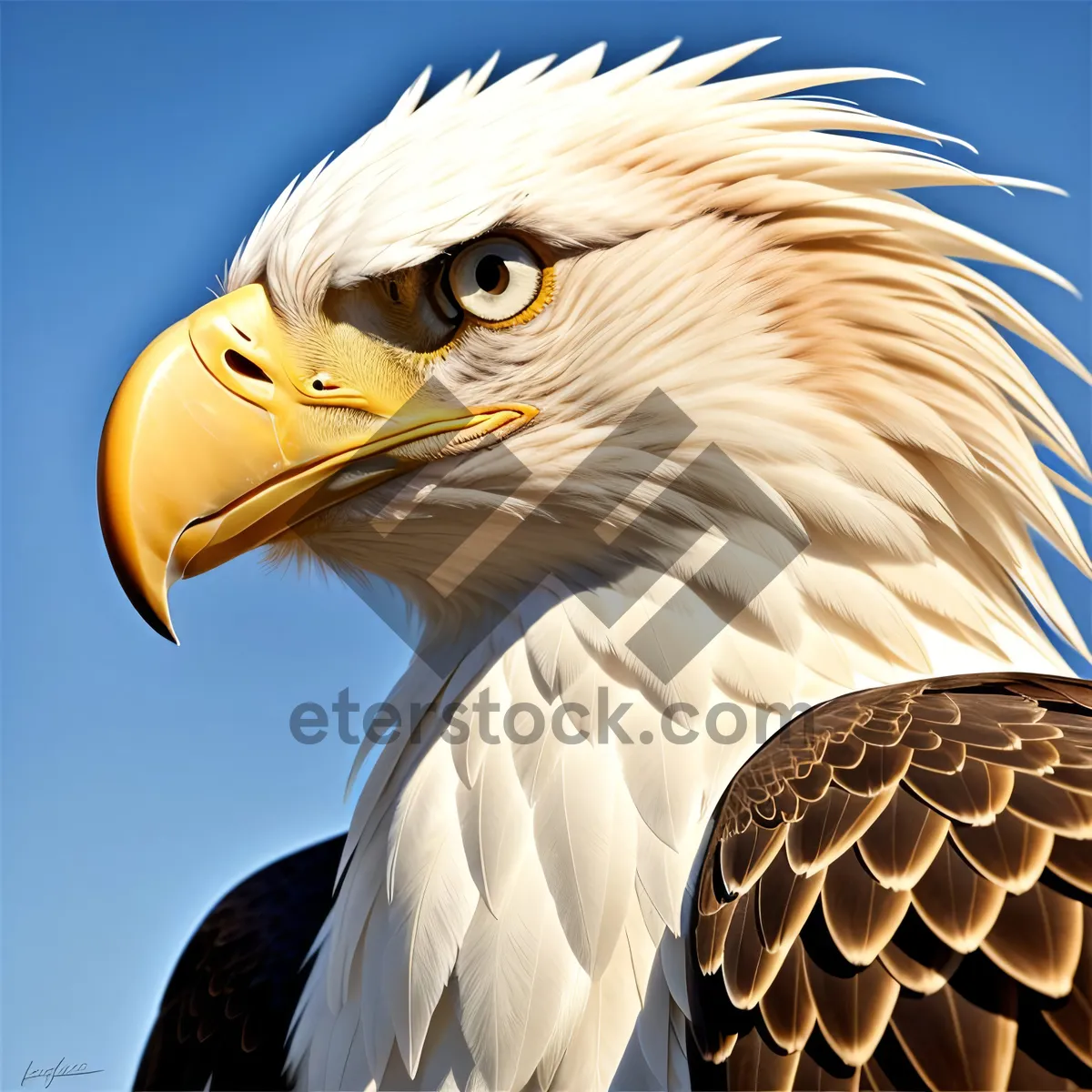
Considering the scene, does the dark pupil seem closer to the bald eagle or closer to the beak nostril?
the bald eagle

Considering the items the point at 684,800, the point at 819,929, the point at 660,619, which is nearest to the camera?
the point at 819,929

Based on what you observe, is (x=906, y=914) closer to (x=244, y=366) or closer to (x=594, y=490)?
(x=594, y=490)

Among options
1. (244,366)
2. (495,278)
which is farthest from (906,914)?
(244,366)

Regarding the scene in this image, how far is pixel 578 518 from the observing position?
248cm

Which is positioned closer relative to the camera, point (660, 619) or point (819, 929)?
point (819, 929)

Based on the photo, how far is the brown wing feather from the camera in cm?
168

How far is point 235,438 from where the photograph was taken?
234 centimetres

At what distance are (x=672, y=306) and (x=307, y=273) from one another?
32.0 inches

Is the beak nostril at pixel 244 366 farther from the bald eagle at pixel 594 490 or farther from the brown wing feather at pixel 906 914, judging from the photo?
the brown wing feather at pixel 906 914

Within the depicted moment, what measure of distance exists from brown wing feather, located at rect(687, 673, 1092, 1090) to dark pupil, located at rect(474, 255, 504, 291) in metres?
1.21

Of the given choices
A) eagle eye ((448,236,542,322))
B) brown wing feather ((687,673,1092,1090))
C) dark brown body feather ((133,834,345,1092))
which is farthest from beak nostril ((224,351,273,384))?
dark brown body feather ((133,834,345,1092))

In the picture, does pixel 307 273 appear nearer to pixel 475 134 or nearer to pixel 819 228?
pixel 475 134

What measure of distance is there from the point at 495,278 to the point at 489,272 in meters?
0.02

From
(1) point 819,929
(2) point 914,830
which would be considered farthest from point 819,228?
(1) point 819,929
